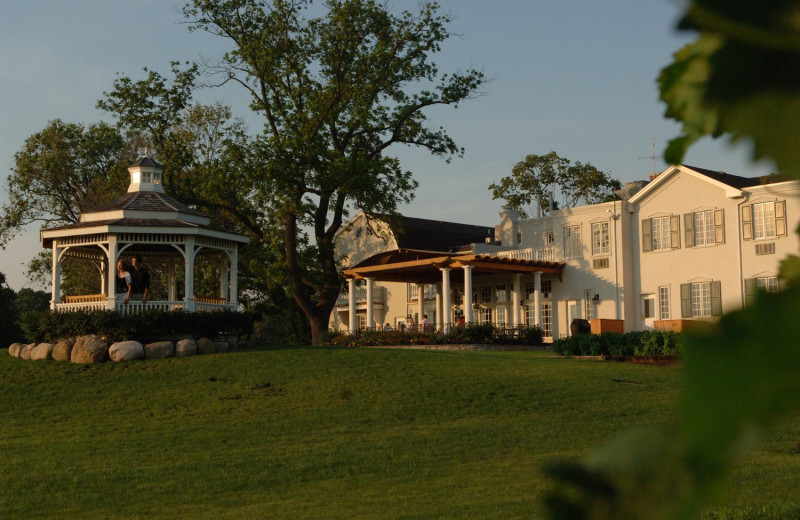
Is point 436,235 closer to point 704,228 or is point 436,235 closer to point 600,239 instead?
point 600,239

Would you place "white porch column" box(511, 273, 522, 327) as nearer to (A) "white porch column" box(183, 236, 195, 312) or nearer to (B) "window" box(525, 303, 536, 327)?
(B) "window" box(525, 303, 536, 327)

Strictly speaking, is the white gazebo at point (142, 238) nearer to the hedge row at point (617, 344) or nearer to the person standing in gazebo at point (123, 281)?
the person standing in gazebo at point (123, 281)

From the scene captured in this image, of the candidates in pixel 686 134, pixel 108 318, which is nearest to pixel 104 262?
pixel 108 318

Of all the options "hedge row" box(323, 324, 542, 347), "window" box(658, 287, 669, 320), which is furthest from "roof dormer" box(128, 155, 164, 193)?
"window" box(658, 287, 669, 320)

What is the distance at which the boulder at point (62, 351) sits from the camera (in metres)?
22.8

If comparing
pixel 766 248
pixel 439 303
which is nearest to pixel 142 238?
pixel 439 303

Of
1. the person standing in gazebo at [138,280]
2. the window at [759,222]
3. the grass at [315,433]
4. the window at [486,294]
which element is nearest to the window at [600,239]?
the window at [486,294]

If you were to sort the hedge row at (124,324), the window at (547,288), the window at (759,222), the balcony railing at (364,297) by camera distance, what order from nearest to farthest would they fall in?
the hedge row at (124,324) → the window at (759,222) → the window at (547,288) → the balcony railing at (364,297)

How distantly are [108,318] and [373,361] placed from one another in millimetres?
7213

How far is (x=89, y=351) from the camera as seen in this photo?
2239 centimetres

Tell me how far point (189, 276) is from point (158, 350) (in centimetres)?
357

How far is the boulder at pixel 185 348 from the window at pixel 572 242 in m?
21.4

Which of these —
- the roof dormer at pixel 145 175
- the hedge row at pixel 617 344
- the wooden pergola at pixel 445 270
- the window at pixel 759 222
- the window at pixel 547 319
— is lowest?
the hedge row at pixel 617 344

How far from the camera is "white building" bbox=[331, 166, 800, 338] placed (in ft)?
112
